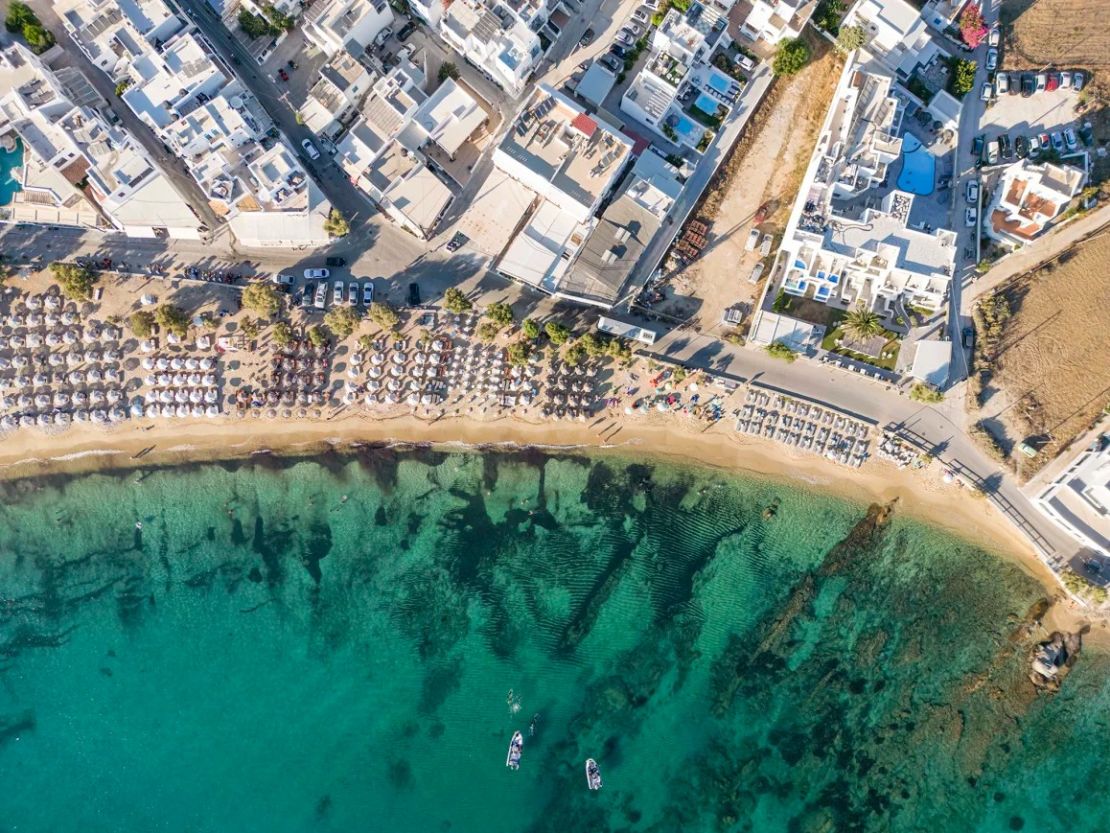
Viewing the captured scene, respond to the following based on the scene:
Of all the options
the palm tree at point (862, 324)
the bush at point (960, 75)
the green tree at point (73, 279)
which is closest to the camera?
the green tree at point (73, 279)

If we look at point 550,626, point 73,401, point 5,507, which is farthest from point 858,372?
point 5,507

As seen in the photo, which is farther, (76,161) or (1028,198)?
(1028,198)

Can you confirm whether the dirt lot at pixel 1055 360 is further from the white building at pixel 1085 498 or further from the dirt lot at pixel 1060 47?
the dirt lot at pixel 1060 47

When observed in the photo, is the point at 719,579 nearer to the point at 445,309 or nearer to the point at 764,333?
the point at 764,333

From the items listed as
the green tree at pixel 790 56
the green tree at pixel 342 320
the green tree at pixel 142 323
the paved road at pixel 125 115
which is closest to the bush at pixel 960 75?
the green tree at pixel 790 56

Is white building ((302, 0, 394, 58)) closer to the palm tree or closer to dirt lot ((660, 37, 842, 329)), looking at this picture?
dirt lot ((660, 37, 842, 329))

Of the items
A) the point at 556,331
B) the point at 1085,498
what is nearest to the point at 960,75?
the point at 1085,498

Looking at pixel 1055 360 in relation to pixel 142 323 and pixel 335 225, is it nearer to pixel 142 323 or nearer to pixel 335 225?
pixel 335 225
